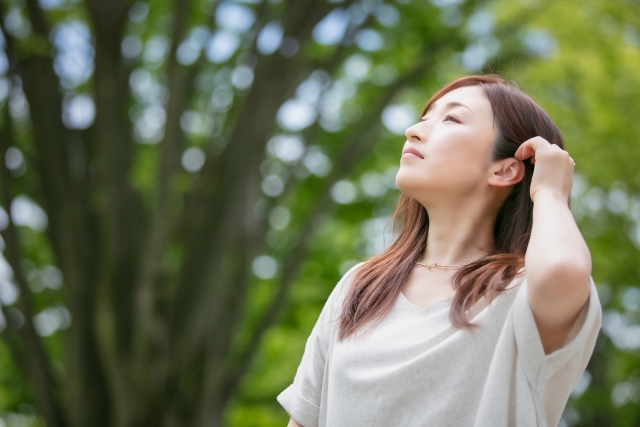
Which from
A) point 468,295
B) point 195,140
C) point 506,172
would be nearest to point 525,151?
point 506,172

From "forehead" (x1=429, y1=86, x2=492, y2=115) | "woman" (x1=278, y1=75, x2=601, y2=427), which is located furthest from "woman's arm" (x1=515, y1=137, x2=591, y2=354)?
"forehead" (x1=429, y1=86, x2=492, y2=115)

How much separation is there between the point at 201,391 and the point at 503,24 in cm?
501

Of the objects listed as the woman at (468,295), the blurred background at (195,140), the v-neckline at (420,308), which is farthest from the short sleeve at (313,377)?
the blurred background at (195,140)

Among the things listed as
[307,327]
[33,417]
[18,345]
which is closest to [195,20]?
[18,345]

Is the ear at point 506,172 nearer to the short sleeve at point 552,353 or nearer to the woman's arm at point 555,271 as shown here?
the woman's arm at point 555,271

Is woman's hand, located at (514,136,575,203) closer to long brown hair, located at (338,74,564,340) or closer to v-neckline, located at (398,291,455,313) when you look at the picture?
long brown hair, located at (338,74,564,340)

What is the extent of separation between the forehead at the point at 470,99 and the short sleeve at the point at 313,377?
60cm

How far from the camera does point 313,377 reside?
1860mm

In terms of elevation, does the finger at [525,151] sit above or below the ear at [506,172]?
above

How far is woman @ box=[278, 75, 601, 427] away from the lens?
1.48 metres

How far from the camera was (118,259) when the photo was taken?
629 cm

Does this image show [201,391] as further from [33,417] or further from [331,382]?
[33,417]

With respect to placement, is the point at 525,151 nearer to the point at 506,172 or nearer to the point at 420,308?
the point at 506,172

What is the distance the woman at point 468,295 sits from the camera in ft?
4.85
